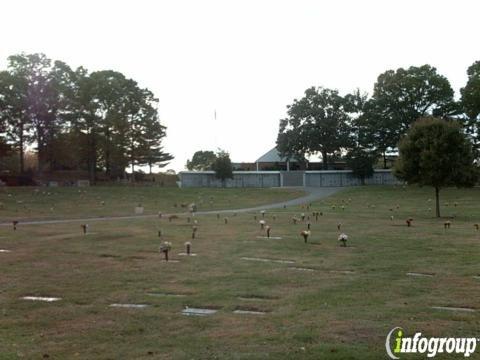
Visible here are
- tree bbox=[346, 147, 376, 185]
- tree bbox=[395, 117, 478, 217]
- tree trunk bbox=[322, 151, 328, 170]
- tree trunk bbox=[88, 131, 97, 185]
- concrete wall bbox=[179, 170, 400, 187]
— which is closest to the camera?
tree bbox=[395, 117, 478, 217]

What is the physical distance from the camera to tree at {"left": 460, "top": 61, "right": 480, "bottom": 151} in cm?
6000

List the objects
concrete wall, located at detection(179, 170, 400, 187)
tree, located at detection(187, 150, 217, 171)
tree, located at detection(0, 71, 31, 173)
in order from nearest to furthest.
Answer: tree, located at detection(0, 71, 31, 173), concrete wall, located at detection(179, 170, 400, 187), tree, located at detection(187, 150, 217, 171)

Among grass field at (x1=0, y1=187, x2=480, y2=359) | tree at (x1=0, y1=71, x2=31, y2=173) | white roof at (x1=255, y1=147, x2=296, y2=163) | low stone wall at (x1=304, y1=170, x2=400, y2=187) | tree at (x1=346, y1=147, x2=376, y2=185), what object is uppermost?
tree at (x1=0, y1=71, x2=31, y2=173)

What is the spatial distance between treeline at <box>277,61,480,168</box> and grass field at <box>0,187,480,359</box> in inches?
1981

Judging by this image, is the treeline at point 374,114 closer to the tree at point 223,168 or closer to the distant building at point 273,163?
the distant building at point 273,163

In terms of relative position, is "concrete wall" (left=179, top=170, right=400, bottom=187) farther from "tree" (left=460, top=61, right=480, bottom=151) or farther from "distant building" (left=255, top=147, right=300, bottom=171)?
"tree" (left=460, top=61, right=480, bottom=151)

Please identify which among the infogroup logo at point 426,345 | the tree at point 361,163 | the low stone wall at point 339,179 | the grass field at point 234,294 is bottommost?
the grass field at point 234,294

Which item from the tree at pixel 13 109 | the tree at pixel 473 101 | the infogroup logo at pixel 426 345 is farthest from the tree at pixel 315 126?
the infogroup logo at pixel 426 345

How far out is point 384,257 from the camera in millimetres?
13523

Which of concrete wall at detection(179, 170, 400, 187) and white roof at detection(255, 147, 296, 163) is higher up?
white roof at detection(255, 147, 296, 163)

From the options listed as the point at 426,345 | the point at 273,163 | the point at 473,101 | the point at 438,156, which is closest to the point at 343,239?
the point at 426,345

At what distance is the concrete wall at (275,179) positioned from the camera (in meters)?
71.8

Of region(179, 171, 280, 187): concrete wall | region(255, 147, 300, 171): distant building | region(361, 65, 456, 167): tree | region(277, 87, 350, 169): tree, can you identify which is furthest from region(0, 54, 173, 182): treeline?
region(361, 65, 456, 167): tree

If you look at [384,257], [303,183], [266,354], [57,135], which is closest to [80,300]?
[266,354]
